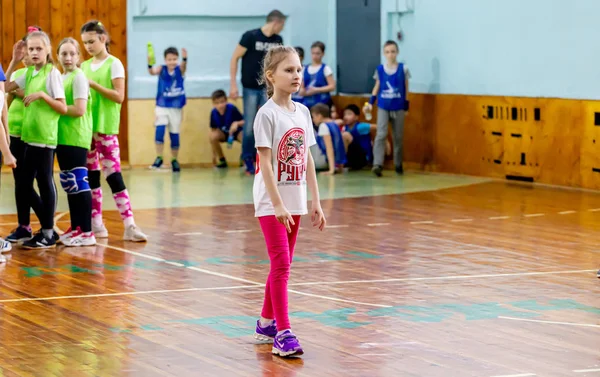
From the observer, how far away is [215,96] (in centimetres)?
1639

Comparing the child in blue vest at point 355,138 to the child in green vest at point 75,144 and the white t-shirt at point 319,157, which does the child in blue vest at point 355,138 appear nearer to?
the white t-shirt at point 319,157

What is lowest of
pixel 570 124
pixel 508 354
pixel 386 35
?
pixel 508 354

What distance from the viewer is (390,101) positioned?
15.5 meters

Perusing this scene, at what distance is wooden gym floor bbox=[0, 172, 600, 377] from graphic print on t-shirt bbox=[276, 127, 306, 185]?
32.4 inches

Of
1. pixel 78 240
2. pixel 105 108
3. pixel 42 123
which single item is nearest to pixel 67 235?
pixel 78 240

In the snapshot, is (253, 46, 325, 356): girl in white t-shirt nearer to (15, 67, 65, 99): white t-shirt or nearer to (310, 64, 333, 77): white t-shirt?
(15, 67, 65, 99): white t-shirt

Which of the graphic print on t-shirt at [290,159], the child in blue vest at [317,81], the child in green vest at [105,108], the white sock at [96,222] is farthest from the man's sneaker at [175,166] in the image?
the graphic print on t-shirt at [290,159]

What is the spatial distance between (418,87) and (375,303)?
9.47 meters

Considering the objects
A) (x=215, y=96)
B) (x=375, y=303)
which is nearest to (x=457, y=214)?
(x=375, y=303)

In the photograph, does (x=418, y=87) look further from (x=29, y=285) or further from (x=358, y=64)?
(x=29, y=285)

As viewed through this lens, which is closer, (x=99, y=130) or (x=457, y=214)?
→ (x=99, y=130)

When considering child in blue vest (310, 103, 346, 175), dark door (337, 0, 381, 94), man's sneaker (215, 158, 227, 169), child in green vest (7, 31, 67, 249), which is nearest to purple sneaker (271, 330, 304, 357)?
child in green vest (7, 31, 67, 249)

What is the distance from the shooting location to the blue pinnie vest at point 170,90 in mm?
16047

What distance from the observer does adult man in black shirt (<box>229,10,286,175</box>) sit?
1528cm
